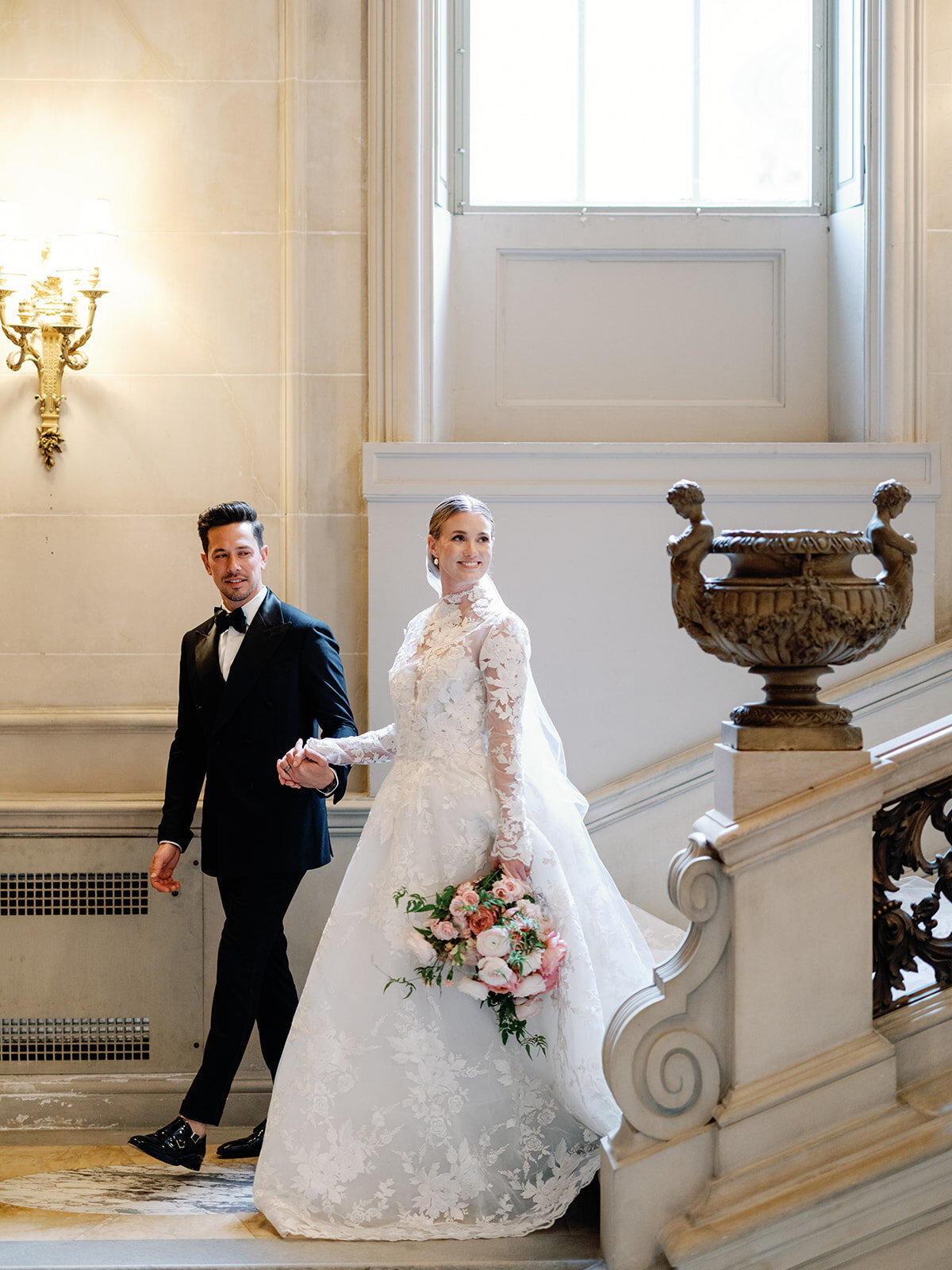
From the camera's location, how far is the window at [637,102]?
4648mm

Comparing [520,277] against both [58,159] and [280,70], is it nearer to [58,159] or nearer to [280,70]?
[280,70]

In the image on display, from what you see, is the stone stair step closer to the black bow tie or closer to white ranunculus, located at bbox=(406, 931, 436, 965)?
white ranunculus, located at bbox=(406, 931, 436, 965)

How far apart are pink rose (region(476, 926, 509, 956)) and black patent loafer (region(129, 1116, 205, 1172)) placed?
1.22 meters

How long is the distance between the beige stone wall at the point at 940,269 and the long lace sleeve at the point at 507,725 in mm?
2035

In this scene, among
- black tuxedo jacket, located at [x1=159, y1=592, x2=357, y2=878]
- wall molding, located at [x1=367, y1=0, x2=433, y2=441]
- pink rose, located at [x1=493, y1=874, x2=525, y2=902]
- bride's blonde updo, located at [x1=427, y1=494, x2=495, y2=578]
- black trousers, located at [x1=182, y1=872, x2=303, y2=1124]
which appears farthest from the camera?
wall molding, located at [x1=367, y1=0, x2=433, y2=441]

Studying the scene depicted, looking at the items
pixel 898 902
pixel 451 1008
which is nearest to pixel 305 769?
pixel 451 1008

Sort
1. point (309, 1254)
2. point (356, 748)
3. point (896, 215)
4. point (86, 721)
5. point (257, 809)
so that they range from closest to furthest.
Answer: point (309, 1254) < point (356, 748) < point (257, 809) < point (86, 721) < point (896, 215)

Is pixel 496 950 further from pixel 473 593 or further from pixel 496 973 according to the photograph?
pixel 473 593

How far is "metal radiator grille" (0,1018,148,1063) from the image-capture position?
4070 mm

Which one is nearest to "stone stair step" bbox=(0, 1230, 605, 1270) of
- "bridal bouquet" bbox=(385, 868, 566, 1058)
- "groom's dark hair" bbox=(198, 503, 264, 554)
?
"bridal bouquet" bbox=(385, 868, 566, 1058)

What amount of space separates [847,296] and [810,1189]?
333 cm

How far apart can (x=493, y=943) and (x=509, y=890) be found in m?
0.16

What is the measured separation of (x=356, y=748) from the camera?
3.44 m

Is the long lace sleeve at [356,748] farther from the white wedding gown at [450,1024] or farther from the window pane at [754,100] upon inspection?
the window pane at [754,100]
